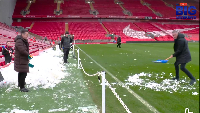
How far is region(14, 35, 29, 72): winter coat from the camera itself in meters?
4.92

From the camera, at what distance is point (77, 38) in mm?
39875

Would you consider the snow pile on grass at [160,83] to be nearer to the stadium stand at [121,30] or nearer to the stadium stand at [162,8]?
the stadium stand at [121,30]

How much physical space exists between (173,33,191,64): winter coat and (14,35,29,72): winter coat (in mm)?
4424

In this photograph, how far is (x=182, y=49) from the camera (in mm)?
6070

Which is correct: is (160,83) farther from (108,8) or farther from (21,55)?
(108,8)

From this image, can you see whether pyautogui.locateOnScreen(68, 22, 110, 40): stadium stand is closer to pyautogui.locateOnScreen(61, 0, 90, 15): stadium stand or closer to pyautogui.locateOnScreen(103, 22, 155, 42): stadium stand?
pyautogui.locateOnScreen(103, 22, 155, 42): stadium stand

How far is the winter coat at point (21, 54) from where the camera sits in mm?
Answer: 4918

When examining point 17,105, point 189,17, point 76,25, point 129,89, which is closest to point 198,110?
point 129,89

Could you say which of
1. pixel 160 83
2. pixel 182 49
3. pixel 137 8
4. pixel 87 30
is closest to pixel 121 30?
pixel 87 30

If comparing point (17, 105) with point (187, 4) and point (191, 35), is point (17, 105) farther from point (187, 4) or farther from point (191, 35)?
point (187, 4)

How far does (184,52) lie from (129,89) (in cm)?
219

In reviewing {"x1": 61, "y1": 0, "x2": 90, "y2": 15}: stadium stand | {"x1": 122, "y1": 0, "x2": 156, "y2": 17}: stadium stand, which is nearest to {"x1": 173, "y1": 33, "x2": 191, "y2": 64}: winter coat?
{"x1": 61, "y1": 0, "x2": 90, "y2": 15}: stadium stand

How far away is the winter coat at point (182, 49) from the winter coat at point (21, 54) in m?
4.42

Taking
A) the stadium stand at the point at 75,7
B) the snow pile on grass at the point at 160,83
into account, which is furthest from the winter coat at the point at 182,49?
the stadium stand at the point at 75,7
